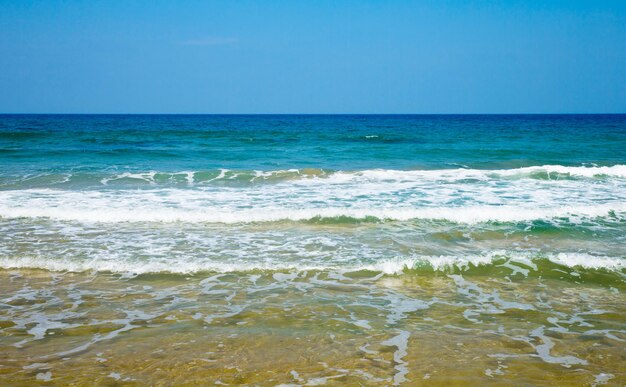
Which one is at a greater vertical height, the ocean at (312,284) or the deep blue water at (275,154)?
the deep blue water at (275,154)

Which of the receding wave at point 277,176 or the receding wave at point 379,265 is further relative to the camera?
the receding wave at point 277,176

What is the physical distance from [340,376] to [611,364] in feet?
Result: 8.81

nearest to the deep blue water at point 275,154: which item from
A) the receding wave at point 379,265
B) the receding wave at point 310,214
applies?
the receding wave at point 310,214

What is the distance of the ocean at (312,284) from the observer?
465 cm

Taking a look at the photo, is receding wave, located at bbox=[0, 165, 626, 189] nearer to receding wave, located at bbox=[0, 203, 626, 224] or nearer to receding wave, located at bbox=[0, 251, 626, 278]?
receding wave, located at bbox=[0, 203, 626, 224]

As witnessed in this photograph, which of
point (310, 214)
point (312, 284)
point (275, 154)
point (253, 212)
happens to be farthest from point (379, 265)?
point (275, 154)

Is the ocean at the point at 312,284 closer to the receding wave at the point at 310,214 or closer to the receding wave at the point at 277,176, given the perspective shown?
the receding wave at the point at 310,214

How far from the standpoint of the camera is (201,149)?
3005 cm

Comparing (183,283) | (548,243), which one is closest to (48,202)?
(183,283)

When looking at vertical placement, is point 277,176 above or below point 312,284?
above

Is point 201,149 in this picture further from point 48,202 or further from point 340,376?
point 340,376

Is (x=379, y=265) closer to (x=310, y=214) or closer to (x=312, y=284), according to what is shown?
(x=312, y=284)

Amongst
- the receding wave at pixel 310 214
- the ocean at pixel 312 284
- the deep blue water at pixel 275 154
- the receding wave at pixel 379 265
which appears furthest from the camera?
the deep blue water at pixel 275 154

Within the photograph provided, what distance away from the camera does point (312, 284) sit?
7.07 m
